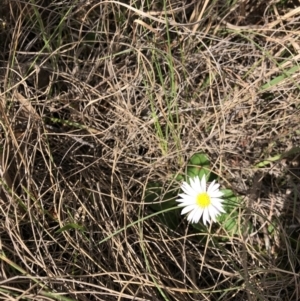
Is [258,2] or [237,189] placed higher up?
[258,2]

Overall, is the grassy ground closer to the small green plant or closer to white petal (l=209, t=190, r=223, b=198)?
the small green plant

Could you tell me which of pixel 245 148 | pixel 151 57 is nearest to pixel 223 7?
pixel 151 57

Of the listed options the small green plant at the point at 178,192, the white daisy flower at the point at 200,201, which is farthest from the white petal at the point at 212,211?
the small green plant at the point at 178,192

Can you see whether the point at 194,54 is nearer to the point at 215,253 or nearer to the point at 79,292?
the point at 215,253

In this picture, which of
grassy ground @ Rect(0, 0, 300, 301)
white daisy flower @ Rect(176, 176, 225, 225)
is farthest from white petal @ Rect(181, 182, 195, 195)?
grassy ground @ Rect(0, 0, 300, 301)

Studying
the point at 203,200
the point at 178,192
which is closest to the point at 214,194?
the point at 203,200

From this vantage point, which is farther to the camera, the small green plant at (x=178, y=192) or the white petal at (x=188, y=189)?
the small green plant at (x=178, y=192)

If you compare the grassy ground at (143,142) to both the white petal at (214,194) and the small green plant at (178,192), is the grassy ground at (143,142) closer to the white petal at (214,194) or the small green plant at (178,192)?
the small green plant at (178,192)
